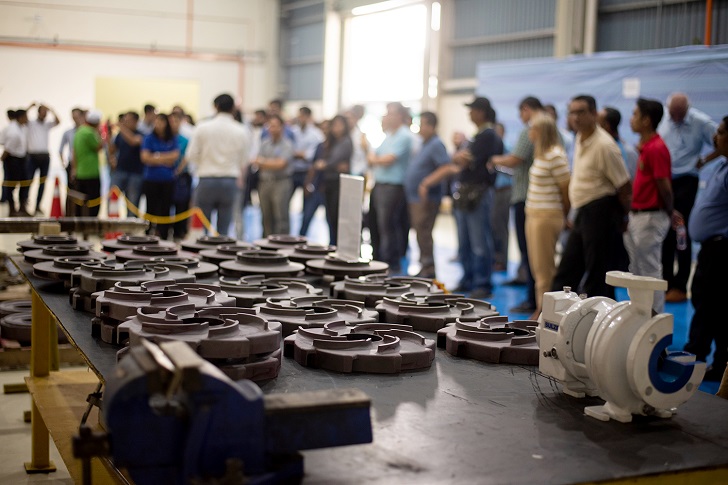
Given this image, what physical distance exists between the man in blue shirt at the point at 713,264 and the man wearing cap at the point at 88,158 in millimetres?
6922

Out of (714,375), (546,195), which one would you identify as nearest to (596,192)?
(546,195)

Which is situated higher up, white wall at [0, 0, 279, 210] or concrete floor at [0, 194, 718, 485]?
white wall at [0, 0, 279, 210]

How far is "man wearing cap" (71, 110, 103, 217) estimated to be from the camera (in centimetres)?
970

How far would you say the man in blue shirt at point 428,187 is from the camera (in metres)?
7.22

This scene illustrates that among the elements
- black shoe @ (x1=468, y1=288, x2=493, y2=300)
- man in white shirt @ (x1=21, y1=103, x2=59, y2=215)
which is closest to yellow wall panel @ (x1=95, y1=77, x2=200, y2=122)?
man in white shirt @ (x1=21, y1=103, x2=59, y2=215)

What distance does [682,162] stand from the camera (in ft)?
23.2

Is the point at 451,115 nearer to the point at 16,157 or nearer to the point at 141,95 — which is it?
the point at 16,157

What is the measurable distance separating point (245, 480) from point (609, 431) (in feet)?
2.51

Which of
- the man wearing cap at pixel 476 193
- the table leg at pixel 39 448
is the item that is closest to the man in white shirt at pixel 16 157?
the man wearing cap at pixel 476 193

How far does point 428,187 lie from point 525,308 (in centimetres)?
139

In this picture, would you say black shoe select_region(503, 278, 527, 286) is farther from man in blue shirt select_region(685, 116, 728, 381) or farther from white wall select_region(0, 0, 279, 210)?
white wall select_region(0, 0, 279, 210)

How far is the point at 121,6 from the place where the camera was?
1902 cm

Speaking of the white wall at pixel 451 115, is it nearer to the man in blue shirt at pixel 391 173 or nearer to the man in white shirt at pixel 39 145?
the man in white shirt at pixel 39 145

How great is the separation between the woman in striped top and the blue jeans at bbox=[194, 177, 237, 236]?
9.48 ft
